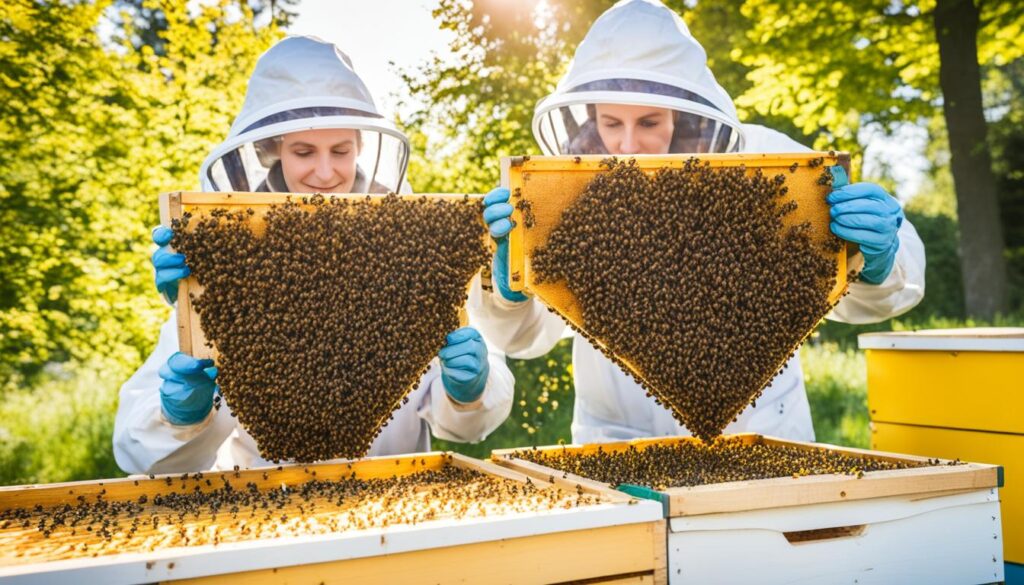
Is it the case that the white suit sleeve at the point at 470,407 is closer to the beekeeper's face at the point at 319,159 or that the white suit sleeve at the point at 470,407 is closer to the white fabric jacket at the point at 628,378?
the white fabric jacket at the point at 628,378

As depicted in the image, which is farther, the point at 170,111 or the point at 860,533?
the point at 170,111

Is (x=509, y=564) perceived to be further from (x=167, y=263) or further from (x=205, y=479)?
(x=167, y=263)

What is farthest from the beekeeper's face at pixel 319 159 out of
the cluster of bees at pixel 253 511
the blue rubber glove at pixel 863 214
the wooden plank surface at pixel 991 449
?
the wooden plank surface at pixel 991 449

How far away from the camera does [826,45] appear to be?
12109 millimetres

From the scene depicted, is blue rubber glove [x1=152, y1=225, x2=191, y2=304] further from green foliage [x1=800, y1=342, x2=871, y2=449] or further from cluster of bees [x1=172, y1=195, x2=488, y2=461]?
green foliage [x1=800, y1=342, x2=871, y2=449]

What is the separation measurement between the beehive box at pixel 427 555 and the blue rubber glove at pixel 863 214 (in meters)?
1.47

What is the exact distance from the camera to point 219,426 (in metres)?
3.55

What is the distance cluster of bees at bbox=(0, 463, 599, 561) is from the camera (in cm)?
210

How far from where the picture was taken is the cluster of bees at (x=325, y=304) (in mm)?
2826

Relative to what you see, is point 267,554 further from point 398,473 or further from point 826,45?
point 826,45

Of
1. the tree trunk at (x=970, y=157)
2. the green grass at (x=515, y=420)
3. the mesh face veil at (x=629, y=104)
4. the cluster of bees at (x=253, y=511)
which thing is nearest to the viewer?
the cluster of bees at (x=253, y=511)

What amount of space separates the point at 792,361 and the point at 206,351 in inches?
115

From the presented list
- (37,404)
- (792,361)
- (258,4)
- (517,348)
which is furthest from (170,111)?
(258,4)

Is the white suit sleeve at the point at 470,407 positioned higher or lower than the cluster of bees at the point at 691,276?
lower
